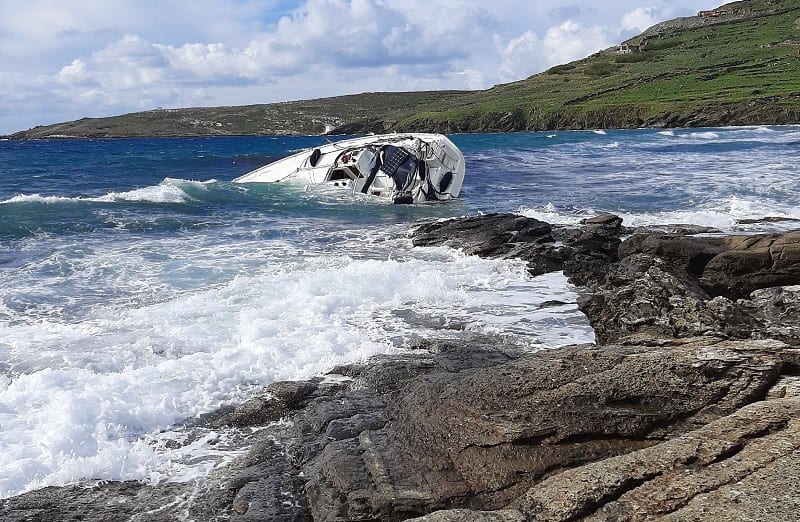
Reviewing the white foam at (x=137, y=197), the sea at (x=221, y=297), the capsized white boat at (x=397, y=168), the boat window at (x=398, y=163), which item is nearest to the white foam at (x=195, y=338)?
the sea at (x=221, y=297)

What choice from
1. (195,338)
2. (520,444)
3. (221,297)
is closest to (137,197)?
(221,297)

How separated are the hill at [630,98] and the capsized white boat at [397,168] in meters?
67.1

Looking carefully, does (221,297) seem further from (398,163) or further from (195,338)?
(398,163)

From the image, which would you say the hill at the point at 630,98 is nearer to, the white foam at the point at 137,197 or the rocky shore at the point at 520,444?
the white foam at the point at 137,197

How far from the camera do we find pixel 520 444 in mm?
6094

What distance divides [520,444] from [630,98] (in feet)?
372

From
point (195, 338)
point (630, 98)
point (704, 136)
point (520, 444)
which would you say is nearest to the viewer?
point (520, 444)

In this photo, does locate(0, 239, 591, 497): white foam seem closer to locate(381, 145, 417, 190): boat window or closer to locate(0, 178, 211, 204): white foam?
locate(381, 145, 417, 190): boat window

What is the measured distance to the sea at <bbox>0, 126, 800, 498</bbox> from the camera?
8.52 metres

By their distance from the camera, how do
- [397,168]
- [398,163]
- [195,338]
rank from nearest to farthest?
[195,338]
[397,168]
[398,163]

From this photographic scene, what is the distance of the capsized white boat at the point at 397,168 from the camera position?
33.6 m

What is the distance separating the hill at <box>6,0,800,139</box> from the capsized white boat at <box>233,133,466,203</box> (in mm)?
67137

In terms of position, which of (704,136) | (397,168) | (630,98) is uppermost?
(630,98)

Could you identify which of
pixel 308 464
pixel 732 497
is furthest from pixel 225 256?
pixel 732 497
